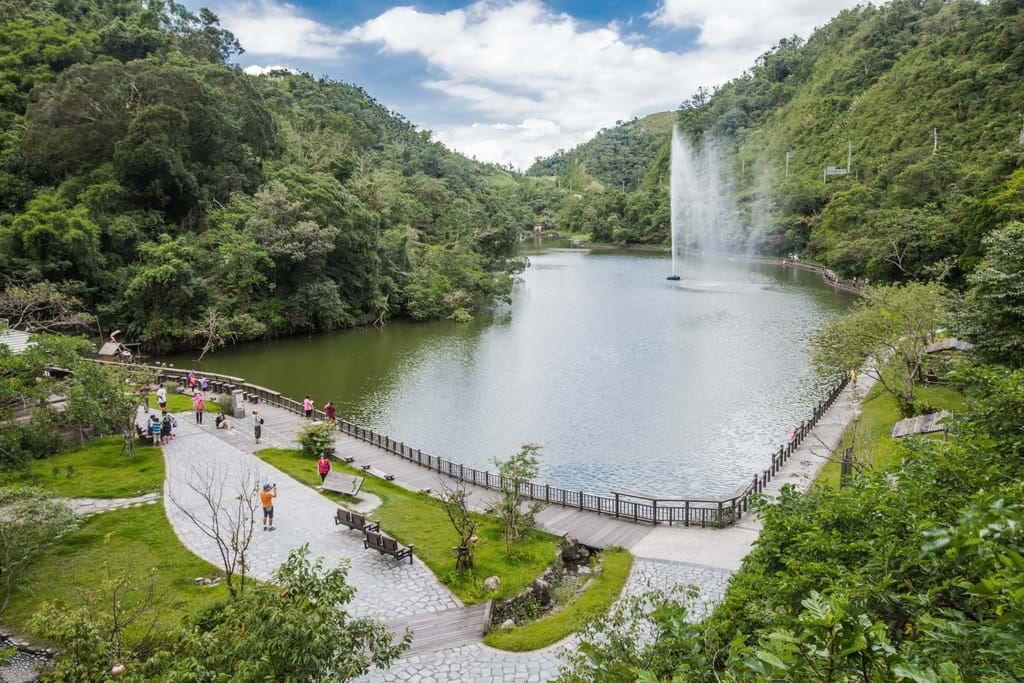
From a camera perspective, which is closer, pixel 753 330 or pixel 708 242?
pixel 753 330

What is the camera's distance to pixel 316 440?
70.3 feet

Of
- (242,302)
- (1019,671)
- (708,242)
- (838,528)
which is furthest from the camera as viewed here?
(708,242)

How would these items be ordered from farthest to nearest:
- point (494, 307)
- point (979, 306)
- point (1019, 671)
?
1. point (494, 307)
2. point (979, 306)
3. point (1019, 671)

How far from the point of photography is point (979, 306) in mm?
20547

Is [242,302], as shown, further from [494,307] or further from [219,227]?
[494,307]

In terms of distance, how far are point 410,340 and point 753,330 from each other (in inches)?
998

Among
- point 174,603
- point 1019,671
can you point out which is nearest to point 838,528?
point 1019,671

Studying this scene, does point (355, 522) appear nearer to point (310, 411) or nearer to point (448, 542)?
point (448, 542)

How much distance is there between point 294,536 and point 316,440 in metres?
6.70

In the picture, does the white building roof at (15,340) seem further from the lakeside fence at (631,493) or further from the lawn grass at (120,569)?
the lawn grass at (120,569)

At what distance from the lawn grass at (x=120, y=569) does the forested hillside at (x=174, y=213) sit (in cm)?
2379

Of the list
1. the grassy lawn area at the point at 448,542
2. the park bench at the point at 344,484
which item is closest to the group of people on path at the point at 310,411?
the grassy lawn area at the point at 448,542

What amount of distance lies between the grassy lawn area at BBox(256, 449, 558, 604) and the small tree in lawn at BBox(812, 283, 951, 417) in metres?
16.1

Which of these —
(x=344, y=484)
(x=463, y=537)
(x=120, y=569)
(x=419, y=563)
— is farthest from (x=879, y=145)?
(x=120, y=569)
